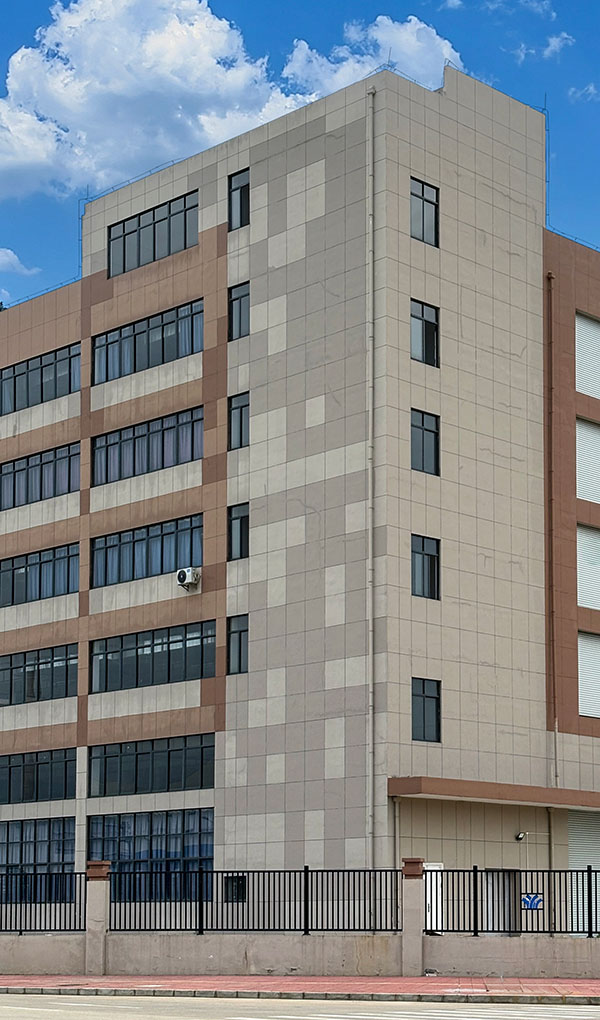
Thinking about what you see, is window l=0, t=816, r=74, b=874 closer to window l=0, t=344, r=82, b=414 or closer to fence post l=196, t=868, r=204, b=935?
window l=0, t=344, r=82, b=414

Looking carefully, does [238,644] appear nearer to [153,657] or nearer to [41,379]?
[153,657]

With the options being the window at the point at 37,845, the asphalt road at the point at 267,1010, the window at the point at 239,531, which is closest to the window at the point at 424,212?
the window at the point at 239,531

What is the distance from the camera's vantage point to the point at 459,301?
1876 inches

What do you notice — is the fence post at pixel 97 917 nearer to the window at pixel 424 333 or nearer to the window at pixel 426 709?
the window at pixel 426 709

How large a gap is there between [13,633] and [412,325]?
19.9 meters

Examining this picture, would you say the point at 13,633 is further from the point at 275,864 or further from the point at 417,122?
the point at 417,122

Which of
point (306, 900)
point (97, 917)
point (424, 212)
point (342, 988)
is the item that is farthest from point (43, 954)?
point (424, 212)

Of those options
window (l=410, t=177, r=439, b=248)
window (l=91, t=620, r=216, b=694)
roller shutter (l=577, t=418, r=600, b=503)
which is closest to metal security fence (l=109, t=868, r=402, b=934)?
window (l=91, t=620, r=216, b=694)

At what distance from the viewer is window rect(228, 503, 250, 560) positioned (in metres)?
48.7

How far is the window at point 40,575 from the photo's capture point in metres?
54.8

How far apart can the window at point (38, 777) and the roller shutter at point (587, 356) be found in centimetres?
2098

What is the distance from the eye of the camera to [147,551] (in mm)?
51906

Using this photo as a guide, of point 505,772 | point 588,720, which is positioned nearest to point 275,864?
point 505,772

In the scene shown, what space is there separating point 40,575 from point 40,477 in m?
3.60
